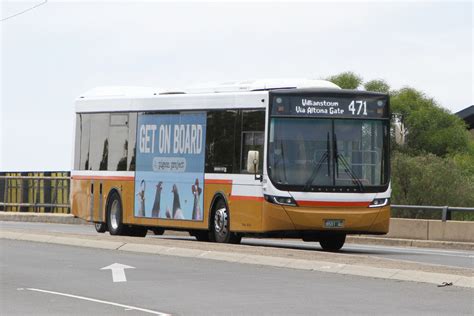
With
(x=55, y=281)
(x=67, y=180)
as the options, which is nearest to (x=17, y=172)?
(x=67, y=180)

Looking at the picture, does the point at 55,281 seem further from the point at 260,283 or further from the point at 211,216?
the point at 211,216

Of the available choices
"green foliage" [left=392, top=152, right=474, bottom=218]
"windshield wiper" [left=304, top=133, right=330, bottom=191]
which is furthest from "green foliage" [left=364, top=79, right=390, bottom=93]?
"windshield wiper" [left=304, top=133, right=330, bottom=191]

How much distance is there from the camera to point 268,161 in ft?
85.8

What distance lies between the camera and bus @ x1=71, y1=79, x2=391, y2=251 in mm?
26109

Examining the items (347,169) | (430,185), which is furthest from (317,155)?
(430,185)

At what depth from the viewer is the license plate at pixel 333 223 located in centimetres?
2609

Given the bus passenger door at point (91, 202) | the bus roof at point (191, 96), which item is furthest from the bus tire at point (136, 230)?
the bus roof at point (191, 96)

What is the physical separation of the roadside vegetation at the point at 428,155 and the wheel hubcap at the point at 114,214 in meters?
14.7

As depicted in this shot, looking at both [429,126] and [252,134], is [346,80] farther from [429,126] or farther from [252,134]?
[252,134]

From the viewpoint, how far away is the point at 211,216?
28.0 metres

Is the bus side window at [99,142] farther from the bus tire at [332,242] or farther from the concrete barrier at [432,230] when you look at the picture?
the concrete barrier at [432,230]

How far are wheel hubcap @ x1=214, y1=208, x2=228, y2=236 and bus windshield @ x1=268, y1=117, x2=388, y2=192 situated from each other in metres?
1.84

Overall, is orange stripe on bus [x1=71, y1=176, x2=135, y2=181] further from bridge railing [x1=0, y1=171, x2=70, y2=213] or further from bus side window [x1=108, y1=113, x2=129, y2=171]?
bridge railing [x1=0, y1=171, x2=70, y2=213]

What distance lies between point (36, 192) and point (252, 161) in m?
→ 24.7
